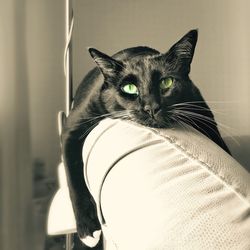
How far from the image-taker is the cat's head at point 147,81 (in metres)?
0.83

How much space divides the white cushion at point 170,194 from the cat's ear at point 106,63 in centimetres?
32

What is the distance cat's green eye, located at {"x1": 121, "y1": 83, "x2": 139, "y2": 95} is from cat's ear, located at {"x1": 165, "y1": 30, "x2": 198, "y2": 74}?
0.11 metres

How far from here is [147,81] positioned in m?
0.85

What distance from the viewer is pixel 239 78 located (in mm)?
1591

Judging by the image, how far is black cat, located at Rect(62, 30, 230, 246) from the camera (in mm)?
842

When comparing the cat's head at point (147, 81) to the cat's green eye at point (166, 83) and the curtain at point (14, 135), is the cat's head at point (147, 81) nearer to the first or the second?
the cat's green eye at point (166, 83)

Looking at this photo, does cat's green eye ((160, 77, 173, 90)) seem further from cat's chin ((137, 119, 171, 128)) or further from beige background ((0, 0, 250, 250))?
beige background ((0, 0, 250, 250))

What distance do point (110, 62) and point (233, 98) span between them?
85 centimetres

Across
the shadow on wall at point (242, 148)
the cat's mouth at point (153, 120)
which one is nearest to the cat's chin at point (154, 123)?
the cat's mouth at point (153, 120)

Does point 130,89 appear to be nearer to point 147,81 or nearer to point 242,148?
point 147,81

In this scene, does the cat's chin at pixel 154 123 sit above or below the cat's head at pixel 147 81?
below

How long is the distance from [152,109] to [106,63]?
162mm

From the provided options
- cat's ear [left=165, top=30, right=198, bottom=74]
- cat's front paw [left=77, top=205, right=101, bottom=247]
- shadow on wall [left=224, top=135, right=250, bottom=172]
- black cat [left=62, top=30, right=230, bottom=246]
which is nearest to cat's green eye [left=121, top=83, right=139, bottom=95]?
black cat [left=62, top=30, right=230, bottom=246]

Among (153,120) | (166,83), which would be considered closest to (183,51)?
(166,83)
